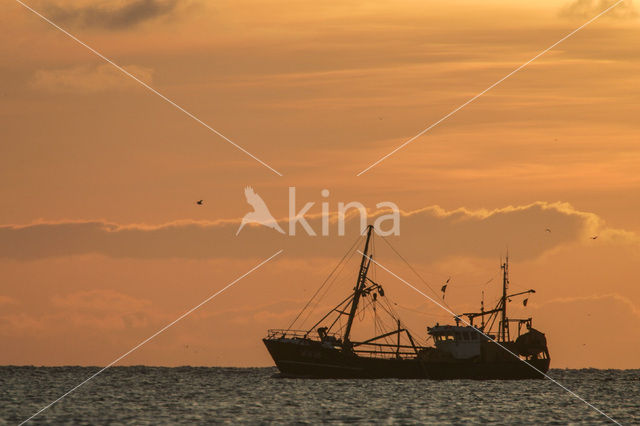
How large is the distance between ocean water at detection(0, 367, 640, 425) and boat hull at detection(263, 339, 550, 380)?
184 cm

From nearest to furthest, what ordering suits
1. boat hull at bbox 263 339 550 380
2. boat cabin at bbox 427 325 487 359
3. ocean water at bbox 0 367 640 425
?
ocean water at bbox 0 367 640 425 < boat hull at bbox 263 339 550 380 < boat cabin at bbox 427 325 487 359

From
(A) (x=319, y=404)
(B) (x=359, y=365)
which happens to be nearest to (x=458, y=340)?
(B) (x=359, y=365)

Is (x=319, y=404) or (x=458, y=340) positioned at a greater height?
(x=458, y=340)

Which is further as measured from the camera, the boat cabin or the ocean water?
the boat cabin

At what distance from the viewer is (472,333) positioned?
12594 cm

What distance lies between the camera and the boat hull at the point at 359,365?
120438 mm

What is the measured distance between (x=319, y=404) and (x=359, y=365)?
1413 inches

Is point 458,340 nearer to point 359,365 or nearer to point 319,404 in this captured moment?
point 359,365

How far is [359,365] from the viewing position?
123 m

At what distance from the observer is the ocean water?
75812 mm

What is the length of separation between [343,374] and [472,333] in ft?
52.2

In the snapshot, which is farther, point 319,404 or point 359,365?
point 359,365

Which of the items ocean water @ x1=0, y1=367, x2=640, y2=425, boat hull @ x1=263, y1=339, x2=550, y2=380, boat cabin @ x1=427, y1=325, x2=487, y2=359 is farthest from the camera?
boat cabin @ x1=427, y1=325, x2=487, y2=359

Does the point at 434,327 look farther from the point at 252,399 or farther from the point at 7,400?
the point at 7,400
